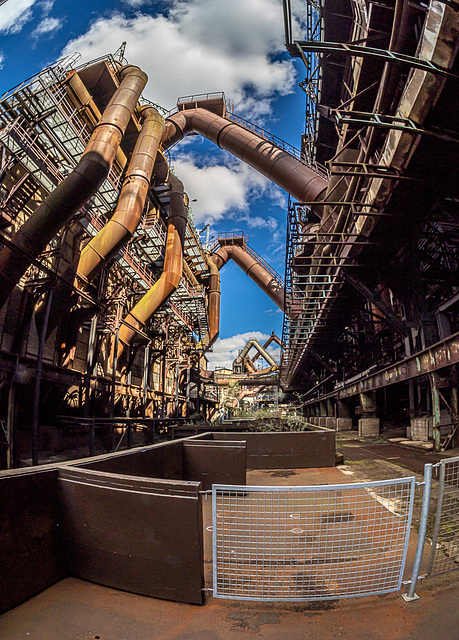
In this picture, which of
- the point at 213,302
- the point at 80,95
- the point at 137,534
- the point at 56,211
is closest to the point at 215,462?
the point at 137,534

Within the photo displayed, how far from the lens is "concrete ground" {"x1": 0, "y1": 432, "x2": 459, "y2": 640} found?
7.32 ft

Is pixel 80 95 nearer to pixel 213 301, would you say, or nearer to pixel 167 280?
pixel 167 280

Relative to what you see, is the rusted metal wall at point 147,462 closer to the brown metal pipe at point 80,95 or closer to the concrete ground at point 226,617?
the concrete ground at point 226,617

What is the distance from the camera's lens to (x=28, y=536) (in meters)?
2.73

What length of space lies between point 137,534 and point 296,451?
6.73 meters

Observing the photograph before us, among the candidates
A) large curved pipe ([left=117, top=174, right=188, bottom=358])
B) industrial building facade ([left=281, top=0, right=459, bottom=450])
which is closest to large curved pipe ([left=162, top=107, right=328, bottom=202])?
industrial building facade ([left=281, top=0, right=459, bottom=450])

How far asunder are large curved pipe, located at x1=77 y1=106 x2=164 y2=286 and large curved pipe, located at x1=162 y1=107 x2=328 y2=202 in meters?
6.21

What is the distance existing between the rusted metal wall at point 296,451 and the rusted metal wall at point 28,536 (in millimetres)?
6322

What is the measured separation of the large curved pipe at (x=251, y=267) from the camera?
34.7 metres

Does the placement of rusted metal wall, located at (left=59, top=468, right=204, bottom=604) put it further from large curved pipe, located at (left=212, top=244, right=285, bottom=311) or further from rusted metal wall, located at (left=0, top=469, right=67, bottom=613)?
large curved pipe, located at (left=212, top=244, right=285, bottom=311)

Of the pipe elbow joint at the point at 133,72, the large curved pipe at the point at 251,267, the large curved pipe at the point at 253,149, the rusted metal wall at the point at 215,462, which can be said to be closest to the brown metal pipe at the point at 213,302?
the large curved pipe at the point at 251,267

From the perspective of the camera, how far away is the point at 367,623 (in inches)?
90.8

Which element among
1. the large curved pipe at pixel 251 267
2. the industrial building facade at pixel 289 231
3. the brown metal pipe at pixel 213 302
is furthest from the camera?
the brown metal pipe at pixel 213 302

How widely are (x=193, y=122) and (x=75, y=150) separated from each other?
46.1ft
